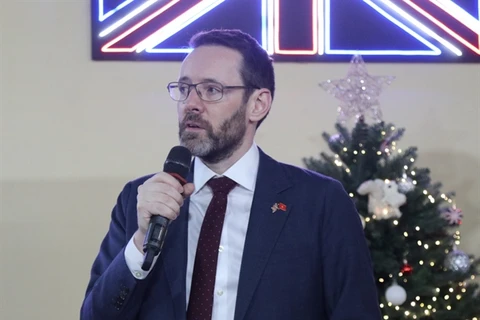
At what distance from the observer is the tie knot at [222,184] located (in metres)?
1.87

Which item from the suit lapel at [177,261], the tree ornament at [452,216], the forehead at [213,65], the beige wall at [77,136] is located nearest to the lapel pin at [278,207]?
the suit lapel at [177,261]

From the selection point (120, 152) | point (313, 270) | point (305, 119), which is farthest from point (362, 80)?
point (313, 270)

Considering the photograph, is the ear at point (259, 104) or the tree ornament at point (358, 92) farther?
the tree ornament at point (358, 92)

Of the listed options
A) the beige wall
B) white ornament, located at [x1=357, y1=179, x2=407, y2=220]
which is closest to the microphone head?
white ornament, located at [x1=357, y1=179, x2=407, y2=220]

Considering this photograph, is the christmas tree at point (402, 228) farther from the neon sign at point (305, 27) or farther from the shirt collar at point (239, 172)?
the shirt collar at point (239, 172)

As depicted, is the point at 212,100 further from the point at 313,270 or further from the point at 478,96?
the point at 478,96

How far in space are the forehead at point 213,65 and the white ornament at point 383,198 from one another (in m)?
1.37

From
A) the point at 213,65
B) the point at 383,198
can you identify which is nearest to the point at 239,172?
the point at 213,65

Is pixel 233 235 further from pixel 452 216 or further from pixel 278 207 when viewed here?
pixel 452 216

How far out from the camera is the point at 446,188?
3.83 meters

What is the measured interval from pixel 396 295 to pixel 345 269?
1.35 meters

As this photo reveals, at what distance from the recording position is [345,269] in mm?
1795

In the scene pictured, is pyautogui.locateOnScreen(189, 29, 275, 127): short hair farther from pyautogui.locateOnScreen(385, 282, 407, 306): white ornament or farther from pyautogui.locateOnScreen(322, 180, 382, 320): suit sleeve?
pyautogui.locateOnScreen(385, 282, 407, 306): white ornament

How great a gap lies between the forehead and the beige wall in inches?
71.6
